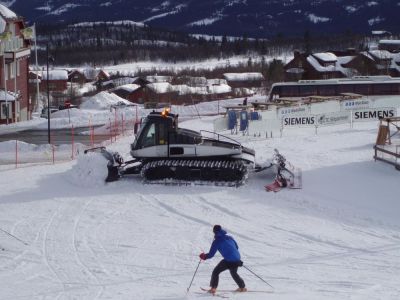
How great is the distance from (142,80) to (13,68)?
3919 cm

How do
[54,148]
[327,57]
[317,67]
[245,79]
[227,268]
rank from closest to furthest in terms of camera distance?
1. [227,268]
2. [54,148]
3. [317,67]
4. [327,57]
5. [245,79]

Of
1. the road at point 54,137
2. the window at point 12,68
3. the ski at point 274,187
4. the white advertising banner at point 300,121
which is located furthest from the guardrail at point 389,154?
the window at point 12,68

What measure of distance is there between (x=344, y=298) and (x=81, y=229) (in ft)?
23.4

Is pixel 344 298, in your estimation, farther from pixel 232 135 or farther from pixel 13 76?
pixel 13 76

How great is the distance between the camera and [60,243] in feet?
52.1

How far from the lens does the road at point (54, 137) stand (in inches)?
1371

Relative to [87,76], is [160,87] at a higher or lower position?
lower

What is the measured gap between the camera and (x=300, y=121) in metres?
33.8

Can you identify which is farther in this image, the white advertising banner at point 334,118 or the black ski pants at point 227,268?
the white advertising banner at point 334,118

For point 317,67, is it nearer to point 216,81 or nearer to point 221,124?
point 216,81

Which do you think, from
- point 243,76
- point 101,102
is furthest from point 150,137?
point 243,76

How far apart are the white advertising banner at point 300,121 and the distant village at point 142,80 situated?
18471mm

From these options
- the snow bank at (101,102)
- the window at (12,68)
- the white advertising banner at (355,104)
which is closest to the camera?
the white advertising banner at (355,104)

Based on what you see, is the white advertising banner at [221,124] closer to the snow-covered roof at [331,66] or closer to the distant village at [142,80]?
the distant village at [142,80]
